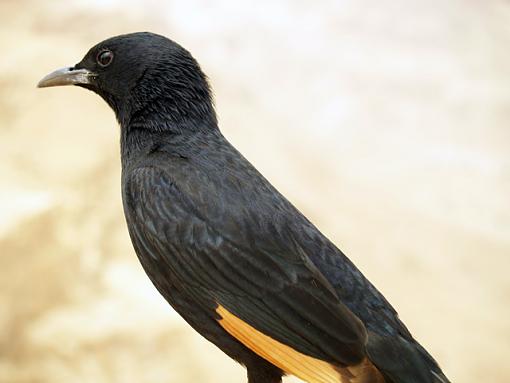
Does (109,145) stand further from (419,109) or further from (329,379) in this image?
(329,379)

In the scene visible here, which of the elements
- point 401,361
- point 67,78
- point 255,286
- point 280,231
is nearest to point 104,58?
point 67,78

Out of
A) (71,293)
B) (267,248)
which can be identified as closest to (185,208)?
(267,248)

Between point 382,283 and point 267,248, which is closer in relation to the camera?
point 267,248

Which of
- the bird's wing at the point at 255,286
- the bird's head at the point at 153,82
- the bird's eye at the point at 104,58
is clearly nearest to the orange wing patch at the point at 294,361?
the bird's wing at the point at 255,286

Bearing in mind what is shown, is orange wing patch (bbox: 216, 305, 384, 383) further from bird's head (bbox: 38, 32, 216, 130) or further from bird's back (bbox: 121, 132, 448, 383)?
bird's head (bbox: 38, 32, 216, 130)

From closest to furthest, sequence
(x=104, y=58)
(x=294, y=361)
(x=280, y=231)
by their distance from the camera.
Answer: (x=294, y=361) < (x=280, y=231) < (x=104, y=58)

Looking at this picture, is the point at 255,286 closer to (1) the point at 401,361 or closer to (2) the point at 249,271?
(2) the point at 249,271

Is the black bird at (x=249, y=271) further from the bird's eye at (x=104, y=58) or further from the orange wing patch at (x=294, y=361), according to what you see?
the bird's eye at (x=104, y=58)
